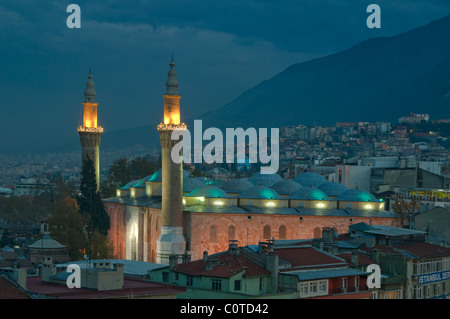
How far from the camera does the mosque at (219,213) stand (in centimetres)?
4197

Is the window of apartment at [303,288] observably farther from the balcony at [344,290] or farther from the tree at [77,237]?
the tree at [77,237]

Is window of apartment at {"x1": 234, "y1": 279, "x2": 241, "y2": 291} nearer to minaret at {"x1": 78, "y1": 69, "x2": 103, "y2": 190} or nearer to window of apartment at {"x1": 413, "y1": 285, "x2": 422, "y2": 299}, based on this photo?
window of apartment at {"x1": 413, "y1": 285, "x2": 422, "y2": 299}

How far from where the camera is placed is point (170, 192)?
4188 centimetres

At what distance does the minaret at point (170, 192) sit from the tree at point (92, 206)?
25.6 feet

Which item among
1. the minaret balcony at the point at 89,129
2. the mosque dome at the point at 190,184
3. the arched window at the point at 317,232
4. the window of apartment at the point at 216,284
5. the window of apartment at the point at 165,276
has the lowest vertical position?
the arched window at the point at 317,232

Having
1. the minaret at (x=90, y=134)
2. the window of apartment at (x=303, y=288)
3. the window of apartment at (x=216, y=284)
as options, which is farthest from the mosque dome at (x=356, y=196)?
the window of apartment at (x=216, y=284)

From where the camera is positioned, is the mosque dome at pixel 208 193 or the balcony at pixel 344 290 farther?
the mosque dome at pixel 208 193

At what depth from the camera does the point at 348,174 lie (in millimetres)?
73125

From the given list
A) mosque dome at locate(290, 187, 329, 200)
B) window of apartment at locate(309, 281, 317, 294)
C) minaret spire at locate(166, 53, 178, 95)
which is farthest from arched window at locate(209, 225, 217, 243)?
window of apartment at locate(309, 281, 317, 294)

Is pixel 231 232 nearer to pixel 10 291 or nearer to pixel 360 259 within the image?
pixel 360 259
